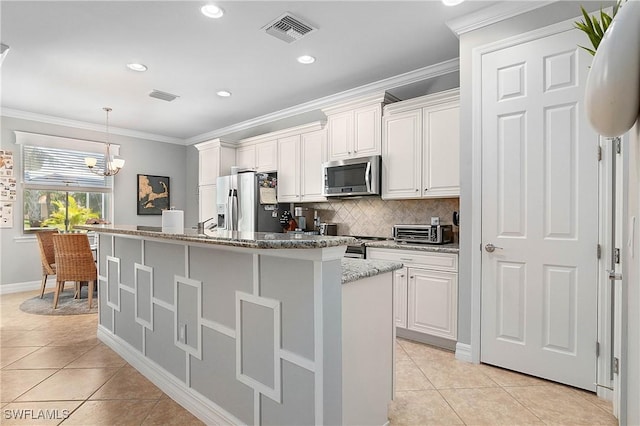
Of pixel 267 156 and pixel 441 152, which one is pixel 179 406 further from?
pixel 267 156

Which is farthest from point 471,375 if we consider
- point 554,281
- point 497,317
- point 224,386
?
point 224,386

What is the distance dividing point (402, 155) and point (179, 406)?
2.79 m

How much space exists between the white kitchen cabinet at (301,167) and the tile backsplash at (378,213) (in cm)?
34

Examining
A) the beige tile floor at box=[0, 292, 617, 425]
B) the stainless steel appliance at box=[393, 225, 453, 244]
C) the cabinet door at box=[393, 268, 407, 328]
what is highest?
the stainless steel appliance at box=[393, 225, 453, 244]

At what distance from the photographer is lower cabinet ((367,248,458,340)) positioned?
2.88m

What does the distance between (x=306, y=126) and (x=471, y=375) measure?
10.6 feet

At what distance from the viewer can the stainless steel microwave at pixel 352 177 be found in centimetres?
363

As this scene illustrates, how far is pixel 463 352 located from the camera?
8.83 ft

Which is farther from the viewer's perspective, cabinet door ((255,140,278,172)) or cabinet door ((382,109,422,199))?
cabinet door ((255,140,278,172))

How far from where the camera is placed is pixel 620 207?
201 cm

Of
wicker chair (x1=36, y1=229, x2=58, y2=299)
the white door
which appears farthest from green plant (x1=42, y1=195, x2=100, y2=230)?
the white door

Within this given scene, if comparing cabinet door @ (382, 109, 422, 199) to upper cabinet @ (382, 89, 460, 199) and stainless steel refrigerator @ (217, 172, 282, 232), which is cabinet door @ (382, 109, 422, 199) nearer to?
upper cabinet @ (382, 89, 460, 199)

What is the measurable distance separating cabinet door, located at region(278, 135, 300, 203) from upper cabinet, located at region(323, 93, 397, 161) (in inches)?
23.4

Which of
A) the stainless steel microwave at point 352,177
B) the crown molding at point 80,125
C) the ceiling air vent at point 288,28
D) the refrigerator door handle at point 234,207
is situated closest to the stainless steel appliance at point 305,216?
the stainless steel microwave at point 352,177
